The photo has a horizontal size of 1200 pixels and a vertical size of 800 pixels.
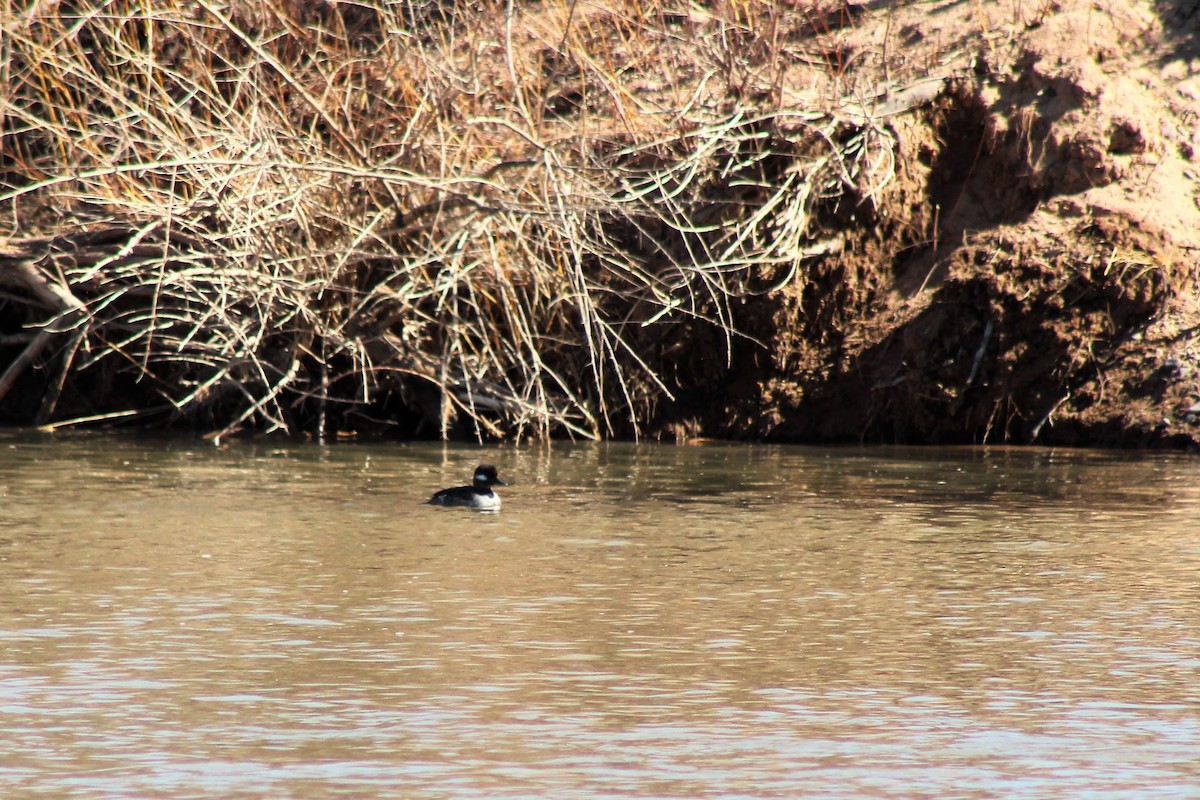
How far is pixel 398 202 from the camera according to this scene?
1415 centimetres

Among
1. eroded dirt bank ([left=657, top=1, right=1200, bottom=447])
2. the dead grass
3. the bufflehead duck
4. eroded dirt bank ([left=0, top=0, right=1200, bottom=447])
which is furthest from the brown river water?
eroded dirt bank ([left=657, top=1, right=1200, bottom=447])

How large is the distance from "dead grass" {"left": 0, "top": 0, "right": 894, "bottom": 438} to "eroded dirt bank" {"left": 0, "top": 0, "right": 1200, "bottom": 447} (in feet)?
0.18

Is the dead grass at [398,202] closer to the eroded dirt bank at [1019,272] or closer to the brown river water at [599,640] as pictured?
the eroded dirt bank at [1019,272]

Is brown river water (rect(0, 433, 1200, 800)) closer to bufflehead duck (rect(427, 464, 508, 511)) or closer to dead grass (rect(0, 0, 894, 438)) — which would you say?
bufflehead duck (rect(427, 464, 508, 511))

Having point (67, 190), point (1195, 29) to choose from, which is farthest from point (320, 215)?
point (1195, 29)

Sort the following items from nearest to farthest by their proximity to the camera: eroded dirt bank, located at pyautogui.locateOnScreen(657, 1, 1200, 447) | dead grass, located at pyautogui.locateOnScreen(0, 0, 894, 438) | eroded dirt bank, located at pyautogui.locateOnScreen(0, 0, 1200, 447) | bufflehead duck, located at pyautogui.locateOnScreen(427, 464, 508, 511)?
bufflehead duck, located at pyautogui.locateOnScreen(427, 464, 508, 511) < dead grass, located at pyautogui.locateOnScreen(0, 0, 894, 438) < eroded dirt bank, located at pyautogui.locateOnScreen(0, 0, 1200, 447) < eroded dirt bank, located at pyautogui.locateOnScreen(657, 1, 1200, 447)

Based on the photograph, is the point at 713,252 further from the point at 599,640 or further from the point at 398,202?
the point at 599,640

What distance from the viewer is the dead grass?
45.1ft

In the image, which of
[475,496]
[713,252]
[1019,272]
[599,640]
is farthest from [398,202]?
[599,640]

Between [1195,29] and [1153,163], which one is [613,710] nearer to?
[1153,163]

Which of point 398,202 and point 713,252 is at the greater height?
point 398,202

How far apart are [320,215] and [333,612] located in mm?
7179

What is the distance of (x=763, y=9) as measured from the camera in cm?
1659

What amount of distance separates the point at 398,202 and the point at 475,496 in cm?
412
